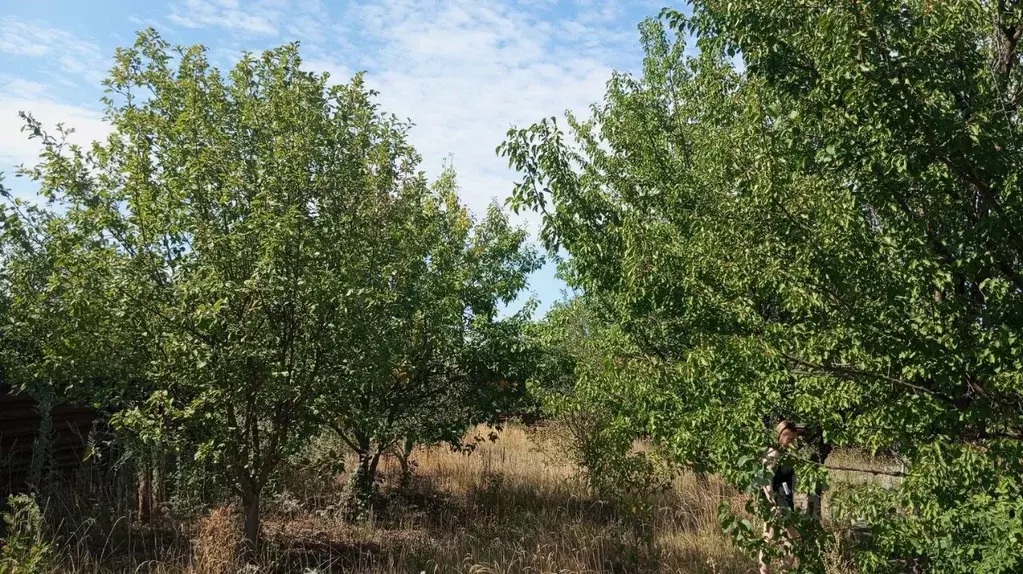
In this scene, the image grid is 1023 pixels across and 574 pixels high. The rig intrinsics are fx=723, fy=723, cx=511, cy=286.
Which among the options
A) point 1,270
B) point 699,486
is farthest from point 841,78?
point 1,270

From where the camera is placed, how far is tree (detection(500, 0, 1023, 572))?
397 centimetres

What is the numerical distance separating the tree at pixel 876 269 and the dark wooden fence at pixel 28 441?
7.32m

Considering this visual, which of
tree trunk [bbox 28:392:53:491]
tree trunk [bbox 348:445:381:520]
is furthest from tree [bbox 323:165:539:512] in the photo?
tree trunk [bbox 28:392:53:491]

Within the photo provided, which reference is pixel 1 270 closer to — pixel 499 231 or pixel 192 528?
pixel 192 528

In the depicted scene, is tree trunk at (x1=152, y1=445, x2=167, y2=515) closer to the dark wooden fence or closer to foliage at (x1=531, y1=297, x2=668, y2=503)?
the dark wooden fence

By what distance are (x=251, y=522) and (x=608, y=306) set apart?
170 inches

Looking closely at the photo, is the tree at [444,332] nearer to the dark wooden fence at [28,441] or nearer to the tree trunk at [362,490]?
the tree trunk at [362,490]

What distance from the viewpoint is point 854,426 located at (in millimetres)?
4359

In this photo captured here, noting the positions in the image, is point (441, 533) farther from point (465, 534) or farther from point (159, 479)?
point (159, 479)

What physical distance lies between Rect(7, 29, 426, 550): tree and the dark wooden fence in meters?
3.22

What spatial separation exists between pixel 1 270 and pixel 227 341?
18.2 feet

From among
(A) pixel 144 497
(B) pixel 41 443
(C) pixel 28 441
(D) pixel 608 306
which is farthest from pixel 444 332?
(C) pixel 28 441

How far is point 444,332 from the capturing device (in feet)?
30.8

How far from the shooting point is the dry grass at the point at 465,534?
6961 millimetres
